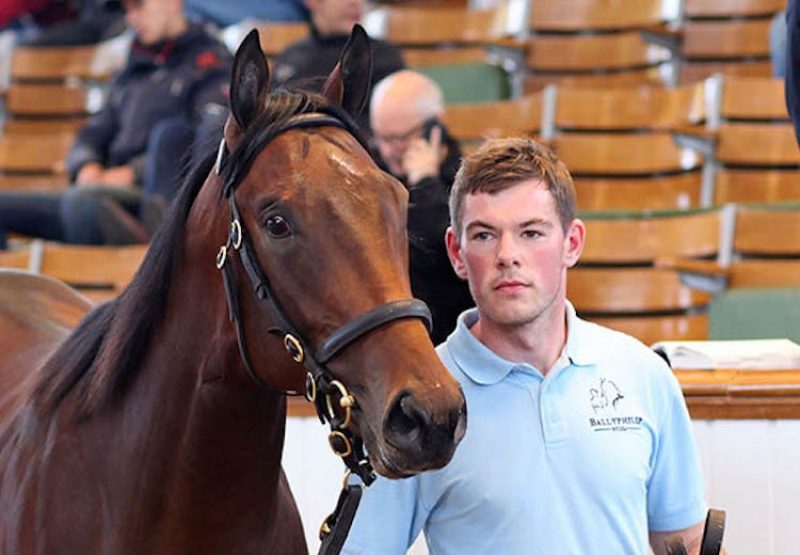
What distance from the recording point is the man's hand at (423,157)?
15.3 feet

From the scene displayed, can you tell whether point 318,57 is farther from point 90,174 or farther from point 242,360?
point 242,360

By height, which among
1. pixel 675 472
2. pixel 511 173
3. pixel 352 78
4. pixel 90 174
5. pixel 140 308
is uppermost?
pixel 352 78

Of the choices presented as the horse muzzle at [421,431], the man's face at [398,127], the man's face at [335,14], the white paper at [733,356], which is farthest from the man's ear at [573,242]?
the man's face at [335,14]

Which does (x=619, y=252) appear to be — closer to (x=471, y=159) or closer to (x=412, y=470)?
(x=471, y=159)

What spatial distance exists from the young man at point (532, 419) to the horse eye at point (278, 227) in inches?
11.7

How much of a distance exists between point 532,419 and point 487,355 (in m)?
0.11

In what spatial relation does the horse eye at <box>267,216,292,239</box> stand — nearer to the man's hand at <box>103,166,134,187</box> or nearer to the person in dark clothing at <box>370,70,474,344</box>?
the person in dark clothing at <box>370,70,474,344</box>

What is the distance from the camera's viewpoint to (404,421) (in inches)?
80.9

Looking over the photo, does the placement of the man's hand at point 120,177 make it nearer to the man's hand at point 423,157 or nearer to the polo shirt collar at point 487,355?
the man's hand at point 423,157

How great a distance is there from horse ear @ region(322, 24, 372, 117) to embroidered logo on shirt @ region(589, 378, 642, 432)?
1.82 ft

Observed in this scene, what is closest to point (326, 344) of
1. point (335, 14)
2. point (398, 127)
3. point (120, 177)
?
point (398, 127)

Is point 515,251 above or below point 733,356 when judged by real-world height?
above

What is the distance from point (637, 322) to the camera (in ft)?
16.7

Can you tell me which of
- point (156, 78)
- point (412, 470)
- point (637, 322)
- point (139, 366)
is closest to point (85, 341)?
point (139, 366)
